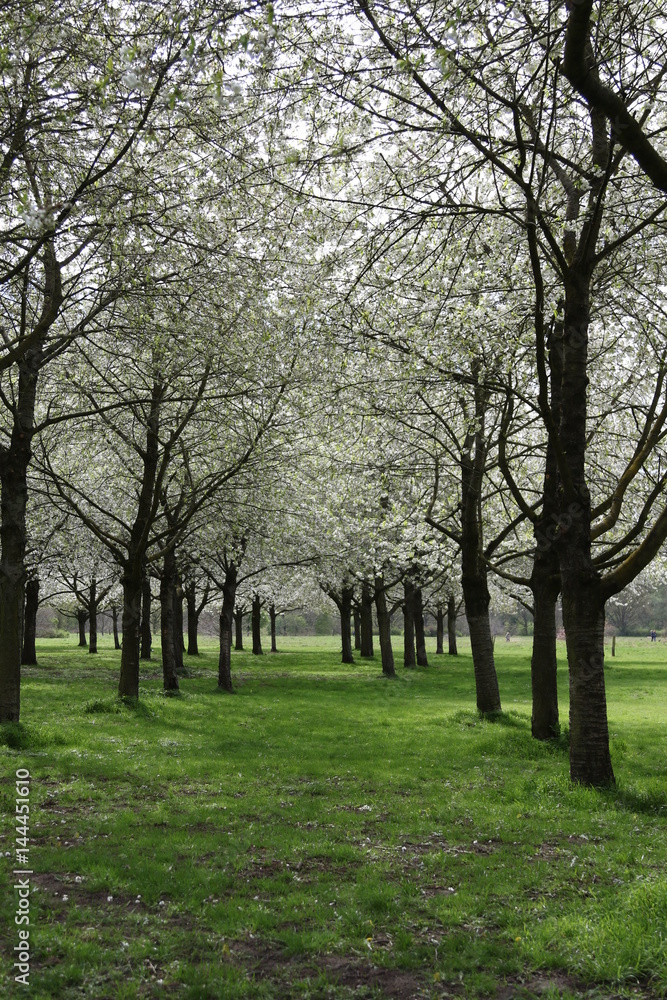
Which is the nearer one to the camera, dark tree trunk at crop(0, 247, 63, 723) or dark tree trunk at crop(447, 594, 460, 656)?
dark tree trunk at crop(0, 247, 63, 723)

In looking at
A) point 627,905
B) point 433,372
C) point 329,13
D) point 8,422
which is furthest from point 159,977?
point 8,422

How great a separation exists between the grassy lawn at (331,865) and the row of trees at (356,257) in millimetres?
1797

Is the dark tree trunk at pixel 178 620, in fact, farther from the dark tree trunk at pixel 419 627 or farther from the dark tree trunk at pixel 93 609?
the dark tree trunk at pixel 419 627

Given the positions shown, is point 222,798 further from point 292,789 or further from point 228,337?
point 228,337

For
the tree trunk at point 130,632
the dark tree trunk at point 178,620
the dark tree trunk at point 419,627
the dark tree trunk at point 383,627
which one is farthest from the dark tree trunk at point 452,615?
the tree trunk at point 130,632

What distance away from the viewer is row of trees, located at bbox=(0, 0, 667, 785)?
7.55 meters

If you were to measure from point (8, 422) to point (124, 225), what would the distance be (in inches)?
469

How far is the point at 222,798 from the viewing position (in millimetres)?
10773

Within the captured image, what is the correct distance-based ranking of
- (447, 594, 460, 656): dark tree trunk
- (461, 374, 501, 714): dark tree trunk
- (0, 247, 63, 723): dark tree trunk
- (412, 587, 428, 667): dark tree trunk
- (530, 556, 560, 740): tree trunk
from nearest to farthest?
(0, 247, 63, 723): dark tree trunk, (530, 556, 560, 740): tree trunk, (461, 374, 501, 714): dark tree trunk, (412, 587, 428, 667): dark tree trunk, (447, 594, 460, 656): dark tree trunk

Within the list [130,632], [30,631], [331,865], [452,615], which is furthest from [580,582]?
[452,615]

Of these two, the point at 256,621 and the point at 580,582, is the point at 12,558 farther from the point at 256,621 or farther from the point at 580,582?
the point at 256,621
